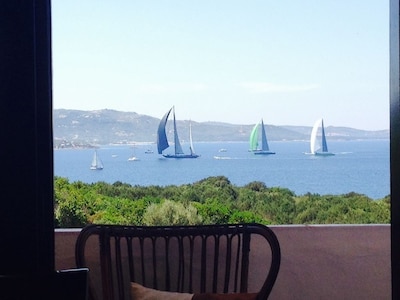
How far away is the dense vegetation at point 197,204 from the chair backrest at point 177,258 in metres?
0.10

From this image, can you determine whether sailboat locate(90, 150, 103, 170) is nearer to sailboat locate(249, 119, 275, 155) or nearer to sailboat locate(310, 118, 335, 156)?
sailboat locate(249, 119, 275, 155)

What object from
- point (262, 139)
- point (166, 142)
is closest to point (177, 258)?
point (166, 142)

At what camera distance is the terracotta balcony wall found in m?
2.12

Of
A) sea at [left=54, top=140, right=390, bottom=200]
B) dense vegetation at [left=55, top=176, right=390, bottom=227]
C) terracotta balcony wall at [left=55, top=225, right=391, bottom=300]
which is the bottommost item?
terracotta balcony wall at [left=55, top=225, right=391, bottom=300]

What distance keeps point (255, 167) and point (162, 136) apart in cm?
38

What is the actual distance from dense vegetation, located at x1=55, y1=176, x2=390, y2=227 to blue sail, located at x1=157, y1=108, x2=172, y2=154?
16 centimetres

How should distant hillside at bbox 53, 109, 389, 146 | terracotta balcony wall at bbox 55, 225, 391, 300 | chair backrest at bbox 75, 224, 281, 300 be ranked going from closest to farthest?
1. chair backrest at bbox 75, 224, 281, 300
2. distant hillside at bbox 53, 109, 389, 146
3. terracotta balcony wall at bbox 55, 225, 391, 300

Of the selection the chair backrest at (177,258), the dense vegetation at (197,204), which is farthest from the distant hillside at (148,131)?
the chair backrest at (177,258)

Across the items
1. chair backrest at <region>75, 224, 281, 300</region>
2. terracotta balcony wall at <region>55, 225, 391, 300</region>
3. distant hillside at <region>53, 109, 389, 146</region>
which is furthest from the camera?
terracotta balcony wall at <region>55, 225, 391, 300</region>

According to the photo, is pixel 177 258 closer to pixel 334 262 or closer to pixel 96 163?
pixel 96 163

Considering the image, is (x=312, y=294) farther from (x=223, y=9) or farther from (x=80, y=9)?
(x=80, y=9)

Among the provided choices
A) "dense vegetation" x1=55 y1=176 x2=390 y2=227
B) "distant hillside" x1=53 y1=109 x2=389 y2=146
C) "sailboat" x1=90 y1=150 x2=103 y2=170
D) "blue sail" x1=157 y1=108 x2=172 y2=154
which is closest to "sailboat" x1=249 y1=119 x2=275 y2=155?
"distant hillside" x1=53 y1=109 x2=389 y2=146

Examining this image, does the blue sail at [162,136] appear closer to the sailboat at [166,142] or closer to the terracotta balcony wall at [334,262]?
the sailboat at [166,142]

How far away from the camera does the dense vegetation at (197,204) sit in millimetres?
1994
